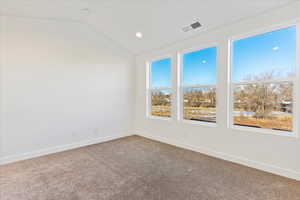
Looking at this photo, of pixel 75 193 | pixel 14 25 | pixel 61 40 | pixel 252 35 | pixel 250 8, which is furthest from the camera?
pixel 61 40

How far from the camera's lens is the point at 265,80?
2596 millimetres

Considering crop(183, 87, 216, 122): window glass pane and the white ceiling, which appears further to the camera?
crop(183, 87, 216, 122): window glass pane

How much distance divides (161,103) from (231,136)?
6.52 feet

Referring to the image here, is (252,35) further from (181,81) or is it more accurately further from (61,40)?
(61,40)

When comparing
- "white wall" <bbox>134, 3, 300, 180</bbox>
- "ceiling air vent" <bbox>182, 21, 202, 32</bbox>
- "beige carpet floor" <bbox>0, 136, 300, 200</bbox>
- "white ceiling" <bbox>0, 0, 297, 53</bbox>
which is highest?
"white ceiling" <bbox>0, 0, 297, 53</bbox>

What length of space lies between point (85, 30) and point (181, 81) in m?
2.69

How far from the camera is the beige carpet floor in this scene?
1.95m

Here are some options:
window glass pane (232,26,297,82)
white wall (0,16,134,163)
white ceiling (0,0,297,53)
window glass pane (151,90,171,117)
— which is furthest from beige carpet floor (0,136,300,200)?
white ceiling (0,0,297,53)

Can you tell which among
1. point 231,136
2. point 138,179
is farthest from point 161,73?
point 138,179

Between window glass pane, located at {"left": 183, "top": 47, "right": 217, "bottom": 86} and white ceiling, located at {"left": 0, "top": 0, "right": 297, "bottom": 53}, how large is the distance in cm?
47

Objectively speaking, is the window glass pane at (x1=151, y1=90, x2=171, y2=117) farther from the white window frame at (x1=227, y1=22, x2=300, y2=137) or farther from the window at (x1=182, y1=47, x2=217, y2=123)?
the white window frame at (x1=227, y1=22, x2=300, y2=137)

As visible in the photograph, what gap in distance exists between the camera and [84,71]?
12.7 feet

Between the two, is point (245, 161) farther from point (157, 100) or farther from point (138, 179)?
point (157, 100)

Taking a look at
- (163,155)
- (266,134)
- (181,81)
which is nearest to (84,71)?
(181,81)
